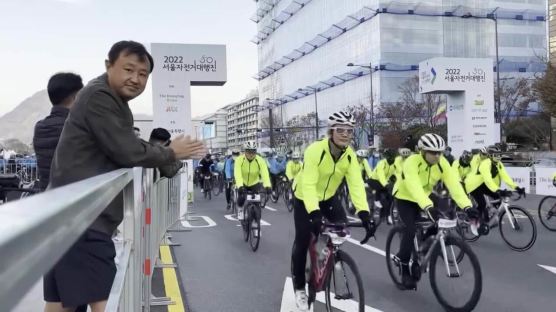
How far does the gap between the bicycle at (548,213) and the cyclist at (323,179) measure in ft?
23.8

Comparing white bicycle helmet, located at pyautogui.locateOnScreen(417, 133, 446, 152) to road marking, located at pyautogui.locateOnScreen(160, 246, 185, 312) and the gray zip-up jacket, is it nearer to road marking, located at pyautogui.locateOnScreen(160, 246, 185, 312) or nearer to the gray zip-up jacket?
road marking, located at pyautogui.locateOnScreen(160, 246, 185, 312)

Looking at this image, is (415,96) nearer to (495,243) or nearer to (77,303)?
(495,243)

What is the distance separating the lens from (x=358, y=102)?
70.6 metres

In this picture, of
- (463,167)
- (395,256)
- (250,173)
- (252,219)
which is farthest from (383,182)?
(395,256)

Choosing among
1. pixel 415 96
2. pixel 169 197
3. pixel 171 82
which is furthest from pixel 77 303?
pixel 415 96

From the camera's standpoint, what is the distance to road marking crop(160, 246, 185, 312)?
19.0 feet

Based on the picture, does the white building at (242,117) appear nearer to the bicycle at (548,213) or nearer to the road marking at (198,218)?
the road marking at (198,218)

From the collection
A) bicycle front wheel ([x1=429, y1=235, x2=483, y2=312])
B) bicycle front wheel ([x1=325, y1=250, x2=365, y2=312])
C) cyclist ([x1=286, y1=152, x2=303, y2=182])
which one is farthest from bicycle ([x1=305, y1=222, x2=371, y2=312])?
cyclist ([x1=286, y1=152, x2=303, y2=182])

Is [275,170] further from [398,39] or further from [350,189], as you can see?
[398,39]

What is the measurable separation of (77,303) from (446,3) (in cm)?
7625

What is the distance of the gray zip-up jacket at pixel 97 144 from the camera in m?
2.40

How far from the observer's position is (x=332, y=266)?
17.0 ft

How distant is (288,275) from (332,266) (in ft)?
7.81

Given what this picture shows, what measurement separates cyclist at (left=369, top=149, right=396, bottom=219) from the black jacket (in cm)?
1042
